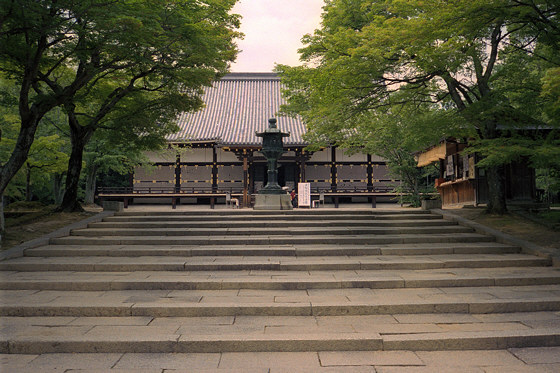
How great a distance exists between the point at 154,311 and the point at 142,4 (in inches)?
267

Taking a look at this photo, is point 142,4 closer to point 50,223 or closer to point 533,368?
point 50,223

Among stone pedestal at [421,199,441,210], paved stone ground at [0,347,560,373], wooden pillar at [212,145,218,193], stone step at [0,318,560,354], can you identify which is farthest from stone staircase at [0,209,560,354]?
wooden pillar at [212,145,218,193]

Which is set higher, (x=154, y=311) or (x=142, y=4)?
(x=142, y=4)

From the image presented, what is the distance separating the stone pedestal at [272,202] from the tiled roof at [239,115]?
28.2 ft

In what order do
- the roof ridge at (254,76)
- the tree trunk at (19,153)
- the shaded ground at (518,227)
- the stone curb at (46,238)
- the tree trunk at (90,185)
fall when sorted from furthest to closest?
1. the roof ridge at (254,76)
2. the tree trunk at (90,185)
3. the tree trunk at (19,153)
4. the shaded ground at (518,227)
5. the stone curb at (46,238)

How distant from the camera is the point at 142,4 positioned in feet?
26.7

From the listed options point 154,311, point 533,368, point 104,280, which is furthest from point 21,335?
point 533,368

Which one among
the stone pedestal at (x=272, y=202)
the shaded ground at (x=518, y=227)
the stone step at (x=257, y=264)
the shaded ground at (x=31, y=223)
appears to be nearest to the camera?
the stone step at (x=257, y=264)

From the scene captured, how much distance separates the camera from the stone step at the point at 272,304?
5.00m

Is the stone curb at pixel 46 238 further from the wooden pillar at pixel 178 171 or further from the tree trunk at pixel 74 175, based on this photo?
the wooden pillar at pixel 178 171

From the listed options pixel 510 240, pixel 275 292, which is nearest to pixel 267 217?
pixel 275 292

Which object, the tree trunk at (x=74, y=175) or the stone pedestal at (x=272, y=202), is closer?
the tree trunk at (x=74, y=175)

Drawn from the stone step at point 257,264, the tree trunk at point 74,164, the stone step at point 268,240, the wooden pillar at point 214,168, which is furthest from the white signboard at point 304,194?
the stone step at point 257,264

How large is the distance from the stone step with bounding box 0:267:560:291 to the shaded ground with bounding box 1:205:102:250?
250 cm
